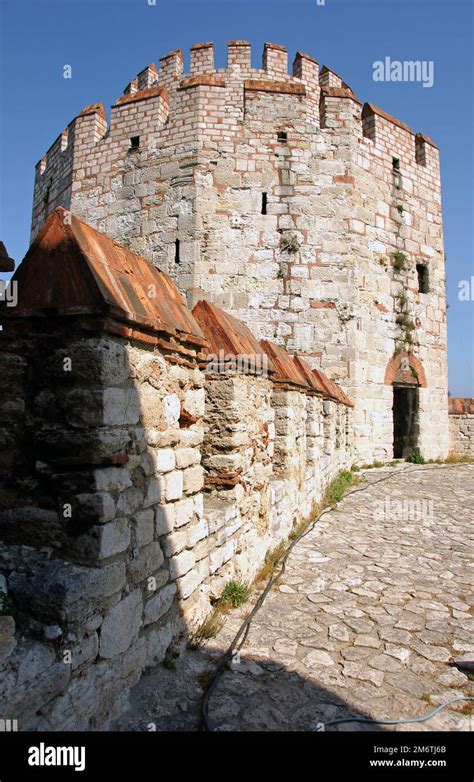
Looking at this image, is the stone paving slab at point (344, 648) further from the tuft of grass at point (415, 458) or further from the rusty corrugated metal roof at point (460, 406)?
the rusty corrugated metal roof at point (460, 406)

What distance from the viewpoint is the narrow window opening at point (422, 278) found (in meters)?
13.3

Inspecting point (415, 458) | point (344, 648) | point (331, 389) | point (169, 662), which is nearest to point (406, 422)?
point (415, 458)

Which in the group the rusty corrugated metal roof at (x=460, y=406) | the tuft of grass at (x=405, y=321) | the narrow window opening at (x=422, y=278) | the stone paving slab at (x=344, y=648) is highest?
the narrow window opening at (x=422, y=278)

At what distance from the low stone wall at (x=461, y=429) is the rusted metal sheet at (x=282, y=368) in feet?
34.9

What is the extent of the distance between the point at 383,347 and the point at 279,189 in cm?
427

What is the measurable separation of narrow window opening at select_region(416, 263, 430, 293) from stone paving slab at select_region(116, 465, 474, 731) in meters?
9.40

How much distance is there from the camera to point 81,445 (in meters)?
1.88

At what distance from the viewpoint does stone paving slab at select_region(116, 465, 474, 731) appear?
2127 mm

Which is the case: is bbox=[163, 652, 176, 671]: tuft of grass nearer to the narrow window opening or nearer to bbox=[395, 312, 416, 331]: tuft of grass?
bbox=[395, 312, 416, 331]: tuft of grass

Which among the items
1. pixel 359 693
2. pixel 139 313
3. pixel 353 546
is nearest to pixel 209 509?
pixel 359 693

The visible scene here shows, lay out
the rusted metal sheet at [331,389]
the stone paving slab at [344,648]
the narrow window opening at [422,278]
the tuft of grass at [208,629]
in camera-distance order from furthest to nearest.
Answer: the narrow window opening at [422,278], the rusted metal sheet at [331,389], the tuft of grass at [208,629], the stone paving slab at [344,648]

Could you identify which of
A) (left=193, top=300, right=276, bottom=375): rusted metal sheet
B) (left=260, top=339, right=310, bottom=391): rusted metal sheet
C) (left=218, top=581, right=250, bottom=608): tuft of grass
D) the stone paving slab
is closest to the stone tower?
(left=260, top=339, right=310, bottom=391): rusted metal sheet

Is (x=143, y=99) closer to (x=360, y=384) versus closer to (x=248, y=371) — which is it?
(x=360, y=384)

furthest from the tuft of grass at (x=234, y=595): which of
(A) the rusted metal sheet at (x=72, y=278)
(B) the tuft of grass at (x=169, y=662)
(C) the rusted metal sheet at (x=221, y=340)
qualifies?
(A) the rusted metal sheet at (x=72, y=278)
